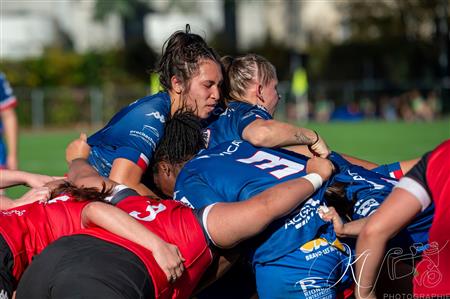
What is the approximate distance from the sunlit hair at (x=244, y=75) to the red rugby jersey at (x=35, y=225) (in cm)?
164

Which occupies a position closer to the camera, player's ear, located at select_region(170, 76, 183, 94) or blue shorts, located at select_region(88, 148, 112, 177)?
blue shorts, located at select_region(88, 148, 112, 177)

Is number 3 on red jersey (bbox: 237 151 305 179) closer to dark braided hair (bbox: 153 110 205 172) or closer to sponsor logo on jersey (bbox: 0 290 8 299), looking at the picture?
dark braided hair (bbox: 153 110 205 172)

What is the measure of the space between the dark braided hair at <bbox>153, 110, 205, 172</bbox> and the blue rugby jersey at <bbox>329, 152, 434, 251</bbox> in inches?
32.3

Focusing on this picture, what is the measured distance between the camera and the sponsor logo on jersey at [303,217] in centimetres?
420

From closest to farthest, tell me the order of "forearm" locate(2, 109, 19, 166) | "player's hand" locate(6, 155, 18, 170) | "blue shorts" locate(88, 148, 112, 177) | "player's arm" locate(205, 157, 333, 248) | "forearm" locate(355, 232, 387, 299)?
"forearm" locate(355, 232, 387, 299) < "player's arm" locate(205, 157, 333, 248) < "blue shorts" locate(88, 148, 112, 177) < "player's hand" locate(6, 155, 18, 170) < "forearm" locate(2, 109, 19, 166)

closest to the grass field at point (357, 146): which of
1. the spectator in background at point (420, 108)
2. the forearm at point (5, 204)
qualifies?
the forearm at point (5, 204)

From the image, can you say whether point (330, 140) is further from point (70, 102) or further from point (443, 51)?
point (443, 51)

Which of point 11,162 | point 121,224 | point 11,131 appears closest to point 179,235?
point 121,224

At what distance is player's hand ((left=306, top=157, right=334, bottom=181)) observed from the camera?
169 inches

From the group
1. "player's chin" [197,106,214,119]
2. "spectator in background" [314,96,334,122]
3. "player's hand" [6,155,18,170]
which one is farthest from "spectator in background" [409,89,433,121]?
"player's chin" [197,106,214,119]

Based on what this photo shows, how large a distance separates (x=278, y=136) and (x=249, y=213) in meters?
0.97

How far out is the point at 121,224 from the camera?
3822 mm

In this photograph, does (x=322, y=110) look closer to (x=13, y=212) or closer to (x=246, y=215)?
(x=13, y=212)

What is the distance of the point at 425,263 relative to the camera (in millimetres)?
4105
